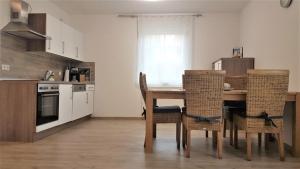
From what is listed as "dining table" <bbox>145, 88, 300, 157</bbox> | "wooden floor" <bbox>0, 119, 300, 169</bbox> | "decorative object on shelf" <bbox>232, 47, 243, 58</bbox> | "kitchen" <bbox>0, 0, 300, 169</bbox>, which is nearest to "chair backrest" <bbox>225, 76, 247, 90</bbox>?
"kitchen" <bbox>0, 0, 300, 169</bbox>

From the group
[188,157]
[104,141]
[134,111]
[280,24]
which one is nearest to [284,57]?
[280,24]

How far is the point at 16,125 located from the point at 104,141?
120 centimetres

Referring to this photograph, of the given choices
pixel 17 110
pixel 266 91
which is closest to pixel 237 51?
pixel 266 91

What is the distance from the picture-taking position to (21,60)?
3912mm

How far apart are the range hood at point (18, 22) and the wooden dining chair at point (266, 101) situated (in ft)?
10.0

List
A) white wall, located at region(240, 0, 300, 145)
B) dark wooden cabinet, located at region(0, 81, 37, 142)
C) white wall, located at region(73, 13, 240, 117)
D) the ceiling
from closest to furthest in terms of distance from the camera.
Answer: white wall, located at region(240, 0, 300, 145)
dark wooden cabinet, located at region(0, 81, 37, 142)
the ceiling
white wall, located at region(73, 13, 240, 117)

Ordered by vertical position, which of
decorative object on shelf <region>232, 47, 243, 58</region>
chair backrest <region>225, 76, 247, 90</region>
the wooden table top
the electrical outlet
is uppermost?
decorative object on shelf <region>232, 47, 243, 58</region>

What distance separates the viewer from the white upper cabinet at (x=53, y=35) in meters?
4.09

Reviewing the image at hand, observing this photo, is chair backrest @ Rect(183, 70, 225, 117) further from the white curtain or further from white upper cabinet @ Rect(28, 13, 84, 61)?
the white curtain

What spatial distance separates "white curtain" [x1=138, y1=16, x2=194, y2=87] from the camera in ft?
18.6

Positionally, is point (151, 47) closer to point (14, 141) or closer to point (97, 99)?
point (97, 99)

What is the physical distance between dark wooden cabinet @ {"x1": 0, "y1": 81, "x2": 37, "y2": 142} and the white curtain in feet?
9.42

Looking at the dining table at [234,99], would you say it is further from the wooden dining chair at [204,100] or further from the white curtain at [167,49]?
the white curtain at [167,49]

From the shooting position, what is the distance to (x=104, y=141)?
11.1 feet
